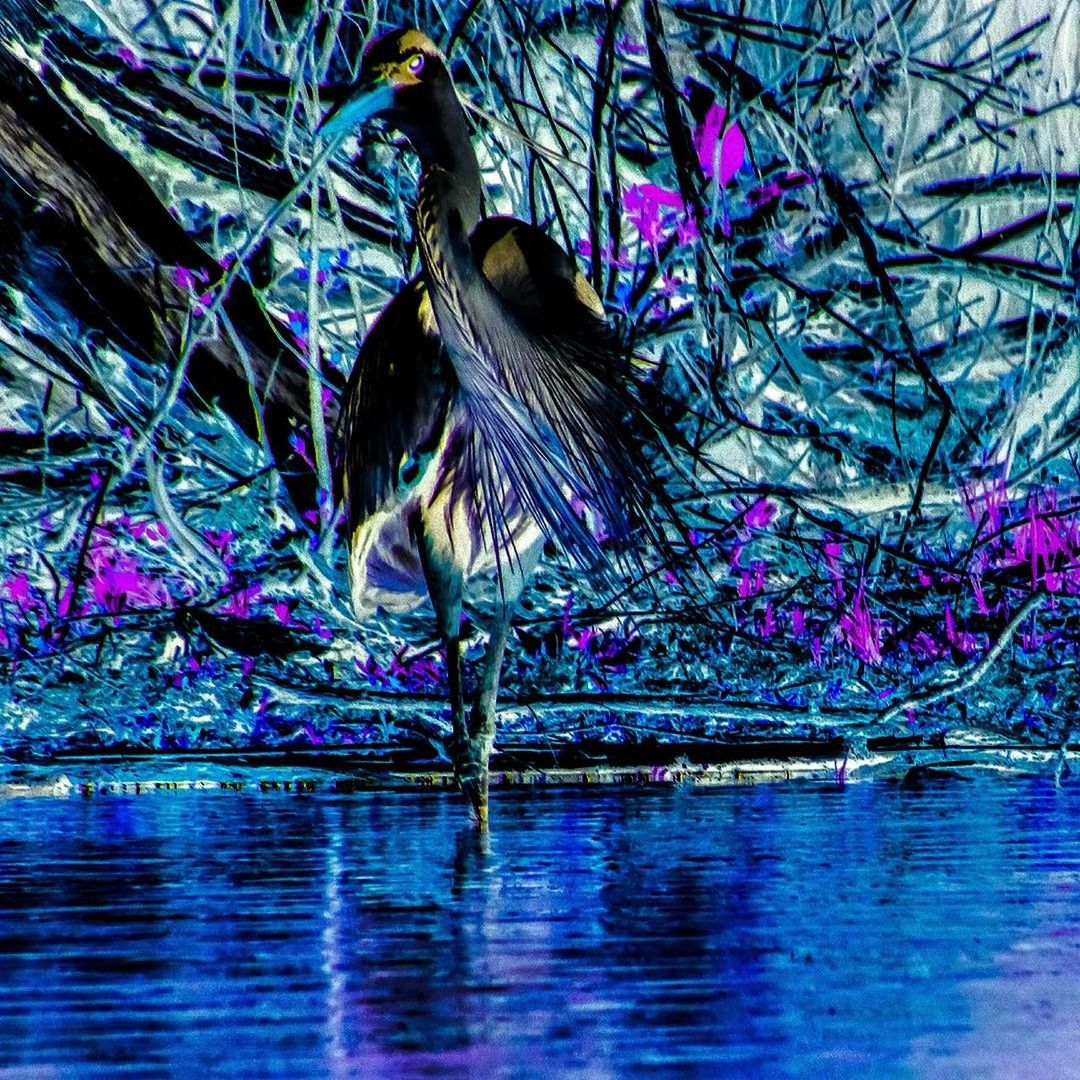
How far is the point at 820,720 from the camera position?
25.1 feet

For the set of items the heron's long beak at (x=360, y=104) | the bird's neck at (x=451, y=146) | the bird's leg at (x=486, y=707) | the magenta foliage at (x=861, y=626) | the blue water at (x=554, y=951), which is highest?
the heron's long beak at (x=360, y=104)

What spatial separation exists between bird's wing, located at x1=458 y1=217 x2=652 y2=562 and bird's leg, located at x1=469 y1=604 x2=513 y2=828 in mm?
732

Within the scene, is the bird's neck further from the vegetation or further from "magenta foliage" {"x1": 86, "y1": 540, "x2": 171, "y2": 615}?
"magenta foliage" {"x1": 86, "y1": 540, "x2": 171, "y2": 615}

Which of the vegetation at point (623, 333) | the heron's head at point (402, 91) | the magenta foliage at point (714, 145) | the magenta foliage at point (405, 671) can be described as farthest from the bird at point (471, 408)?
the magenta foliage at point (405, 671)

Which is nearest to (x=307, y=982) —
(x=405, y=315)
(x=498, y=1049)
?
(x=498, y=1049)

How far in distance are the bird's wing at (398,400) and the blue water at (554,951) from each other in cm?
90

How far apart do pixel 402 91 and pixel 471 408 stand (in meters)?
0.95

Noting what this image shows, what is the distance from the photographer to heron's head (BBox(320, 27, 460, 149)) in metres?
5.36

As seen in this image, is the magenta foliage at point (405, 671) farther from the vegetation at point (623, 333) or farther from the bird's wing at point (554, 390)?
the bird's wing at point (554, 390)

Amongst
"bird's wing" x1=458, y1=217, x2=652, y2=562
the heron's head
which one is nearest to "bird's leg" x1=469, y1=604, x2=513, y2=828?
"bird's wing" x1=458, y1=217, x2=652, y2=562

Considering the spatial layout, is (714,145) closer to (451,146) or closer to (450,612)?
(451,146)

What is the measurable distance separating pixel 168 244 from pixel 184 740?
4.52 metres

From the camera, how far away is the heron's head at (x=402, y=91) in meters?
5.36

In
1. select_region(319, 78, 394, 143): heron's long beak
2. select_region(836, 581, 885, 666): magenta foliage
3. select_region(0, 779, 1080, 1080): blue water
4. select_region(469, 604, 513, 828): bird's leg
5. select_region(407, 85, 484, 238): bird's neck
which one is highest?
select_region(319, 78, 394, 143): heron's long beak
